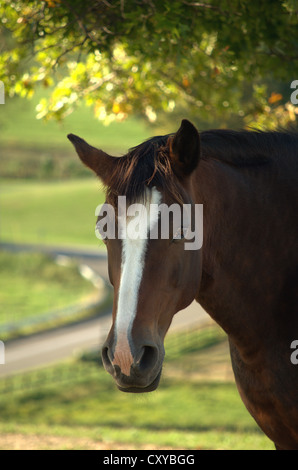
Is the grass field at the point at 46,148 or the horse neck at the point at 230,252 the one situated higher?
the horse neck at the point at 230,252

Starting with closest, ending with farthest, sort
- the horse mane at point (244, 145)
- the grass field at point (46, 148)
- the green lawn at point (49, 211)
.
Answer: the horse mane at point (244, 145)
the green lawn at point (49, 211)
the grass field at point (46, 148)

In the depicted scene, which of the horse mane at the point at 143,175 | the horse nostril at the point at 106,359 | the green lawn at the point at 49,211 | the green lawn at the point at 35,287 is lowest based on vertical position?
the green lawn at the point at 49,211

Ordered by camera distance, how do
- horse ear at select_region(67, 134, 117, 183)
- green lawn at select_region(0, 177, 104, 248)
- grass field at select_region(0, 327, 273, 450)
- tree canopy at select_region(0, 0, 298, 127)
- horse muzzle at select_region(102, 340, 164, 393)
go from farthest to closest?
green lawn at select_region(0, 177, 104, 248), grass field at select_region(0, 327, 273, 450), tree canopy at select_region(0, 0, 298, 127), horse ear at select_region(67, 134, 117, 183), horse muzzle at select_region(102, 340, 164, 393)

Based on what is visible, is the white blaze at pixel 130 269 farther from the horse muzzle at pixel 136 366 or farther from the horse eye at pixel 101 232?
the horse eye at pixel 101 232

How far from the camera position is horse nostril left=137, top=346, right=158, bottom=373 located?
3.17 m

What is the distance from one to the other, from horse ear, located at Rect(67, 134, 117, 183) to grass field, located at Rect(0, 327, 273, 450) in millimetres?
6151

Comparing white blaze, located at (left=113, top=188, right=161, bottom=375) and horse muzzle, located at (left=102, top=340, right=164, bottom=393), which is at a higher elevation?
white blaze, located at (left=113, top=188, right=161, bottom=375)

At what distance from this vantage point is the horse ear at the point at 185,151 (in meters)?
3.44

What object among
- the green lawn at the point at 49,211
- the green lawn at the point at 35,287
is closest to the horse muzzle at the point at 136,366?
the green lawn at the point at 35,287

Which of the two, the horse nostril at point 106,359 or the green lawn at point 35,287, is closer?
the horse nostril at point 106,359

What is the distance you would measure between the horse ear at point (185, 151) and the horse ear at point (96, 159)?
1.28 ft

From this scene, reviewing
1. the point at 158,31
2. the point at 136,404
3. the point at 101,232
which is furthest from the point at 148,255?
the point at 136,404

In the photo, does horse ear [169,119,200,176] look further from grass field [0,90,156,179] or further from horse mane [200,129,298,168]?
grass field [0,90,156,179]

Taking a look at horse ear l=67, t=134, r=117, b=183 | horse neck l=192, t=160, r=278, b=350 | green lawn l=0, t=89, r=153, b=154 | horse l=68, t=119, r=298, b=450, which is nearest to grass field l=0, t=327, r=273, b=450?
horse l=68, t=119, r=298, b=450
